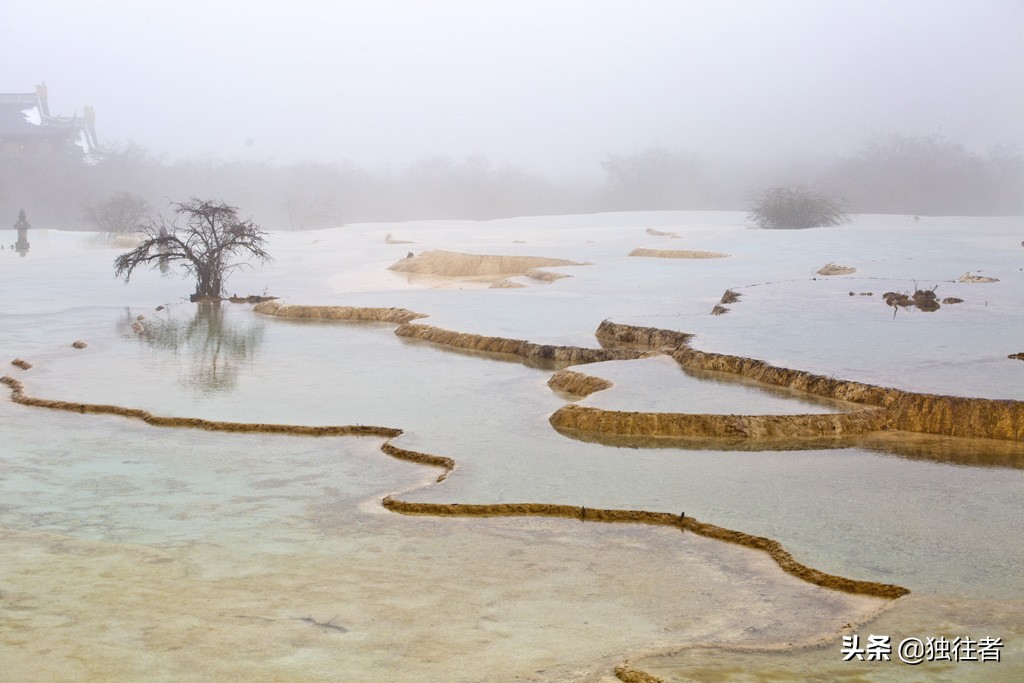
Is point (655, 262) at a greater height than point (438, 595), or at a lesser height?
greater

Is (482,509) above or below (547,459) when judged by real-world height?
below

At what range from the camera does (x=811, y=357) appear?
12.3 metres

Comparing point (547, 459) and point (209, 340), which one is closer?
point (547, 459)

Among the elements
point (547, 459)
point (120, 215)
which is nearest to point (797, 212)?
point (120, 215)

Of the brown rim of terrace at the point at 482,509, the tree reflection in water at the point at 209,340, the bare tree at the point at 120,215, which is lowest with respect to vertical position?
the brown rim of terrace at the point at 482,509

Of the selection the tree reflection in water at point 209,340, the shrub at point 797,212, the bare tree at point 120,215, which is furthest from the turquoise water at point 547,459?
the bare tree at point 120,215

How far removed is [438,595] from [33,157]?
6305cm

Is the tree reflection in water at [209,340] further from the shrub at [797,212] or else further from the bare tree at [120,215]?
the bare tree at [120,215]

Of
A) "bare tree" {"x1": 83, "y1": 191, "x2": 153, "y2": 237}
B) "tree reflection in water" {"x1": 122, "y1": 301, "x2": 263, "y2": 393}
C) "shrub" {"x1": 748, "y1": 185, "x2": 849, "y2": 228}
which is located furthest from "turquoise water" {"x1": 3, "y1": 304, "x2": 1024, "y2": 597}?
"bare tree" {"x1": 83, "y1": 191, "x2": 153, "y2": 237}

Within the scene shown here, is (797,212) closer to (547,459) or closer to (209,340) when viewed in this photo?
(209,340)

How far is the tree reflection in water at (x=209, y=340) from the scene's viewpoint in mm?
14166

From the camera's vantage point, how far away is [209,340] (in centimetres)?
1814

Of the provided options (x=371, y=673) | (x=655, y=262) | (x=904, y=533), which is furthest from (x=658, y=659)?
(x=655, y=262)

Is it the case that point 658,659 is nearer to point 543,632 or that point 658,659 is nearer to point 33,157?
point 543,632
